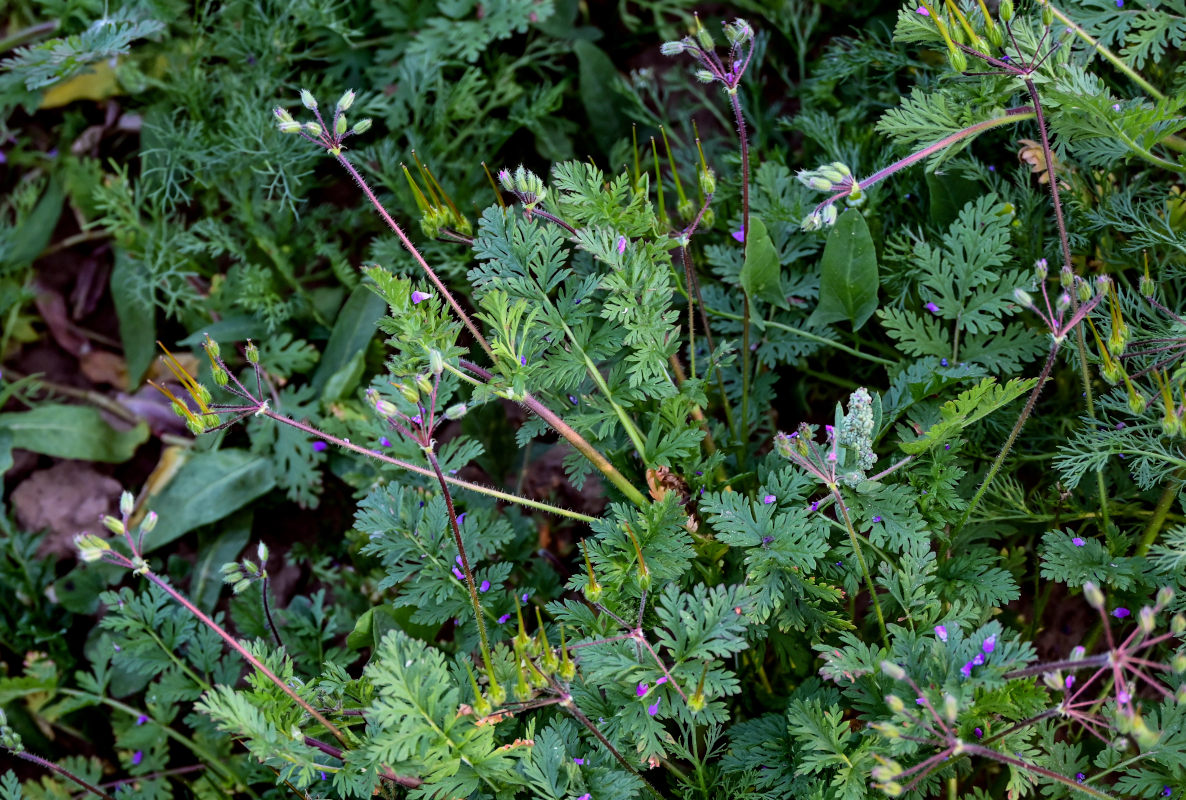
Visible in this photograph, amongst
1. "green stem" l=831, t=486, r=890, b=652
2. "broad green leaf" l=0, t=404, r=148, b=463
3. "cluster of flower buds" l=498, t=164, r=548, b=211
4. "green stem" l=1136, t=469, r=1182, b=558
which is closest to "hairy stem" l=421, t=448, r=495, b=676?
"cluster of flower buds" l=498, t=164, r=548, b=211

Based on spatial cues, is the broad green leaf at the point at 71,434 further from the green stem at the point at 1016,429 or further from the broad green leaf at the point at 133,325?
the green stem at the point at 1016,429

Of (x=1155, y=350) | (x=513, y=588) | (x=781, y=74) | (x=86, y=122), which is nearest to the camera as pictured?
(x=1155, y=350)

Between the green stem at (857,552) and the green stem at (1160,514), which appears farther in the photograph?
the green stem at (1160,514)

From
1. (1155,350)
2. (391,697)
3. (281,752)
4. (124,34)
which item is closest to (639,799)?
(391,697)

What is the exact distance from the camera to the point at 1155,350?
1553 millimetres

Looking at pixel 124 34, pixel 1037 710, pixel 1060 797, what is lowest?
pixel 1060 797

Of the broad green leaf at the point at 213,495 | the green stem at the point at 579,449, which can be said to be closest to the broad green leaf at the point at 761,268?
the green stem at the point at 579,449

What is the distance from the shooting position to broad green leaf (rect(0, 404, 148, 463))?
2.62 m

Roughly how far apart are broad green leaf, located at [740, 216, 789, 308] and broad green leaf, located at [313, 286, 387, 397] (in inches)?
41.5

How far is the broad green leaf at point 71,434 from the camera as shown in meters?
2.62

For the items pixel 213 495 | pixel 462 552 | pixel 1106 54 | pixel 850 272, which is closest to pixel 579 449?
pixel 462 552

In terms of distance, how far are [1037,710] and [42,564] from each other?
2475 mm

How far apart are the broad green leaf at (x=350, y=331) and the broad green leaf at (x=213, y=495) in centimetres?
27

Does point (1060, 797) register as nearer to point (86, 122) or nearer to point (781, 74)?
point (781, 74)
